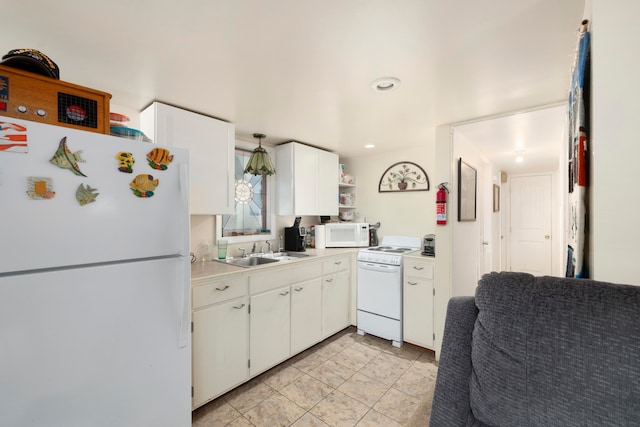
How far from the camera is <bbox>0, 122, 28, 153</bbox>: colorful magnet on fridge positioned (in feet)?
3.32

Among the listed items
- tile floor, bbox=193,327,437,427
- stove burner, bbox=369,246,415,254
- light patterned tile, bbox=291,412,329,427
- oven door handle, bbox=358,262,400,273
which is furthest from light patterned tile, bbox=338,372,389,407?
stove burner, bbox=369,246,415,254

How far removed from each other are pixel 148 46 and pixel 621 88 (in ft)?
6.23

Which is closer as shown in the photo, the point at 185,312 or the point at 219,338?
the point at 185,312

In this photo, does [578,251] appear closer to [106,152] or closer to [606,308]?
[606,308]

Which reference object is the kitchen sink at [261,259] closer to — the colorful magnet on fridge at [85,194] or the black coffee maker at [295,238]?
the black coffee maker at [295,238]

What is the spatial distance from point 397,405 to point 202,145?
8.03ft

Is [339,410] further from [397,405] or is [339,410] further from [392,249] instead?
[392,249]

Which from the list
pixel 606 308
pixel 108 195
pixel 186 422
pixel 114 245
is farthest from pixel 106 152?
pixel 606 308

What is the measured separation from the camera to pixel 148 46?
1396mm

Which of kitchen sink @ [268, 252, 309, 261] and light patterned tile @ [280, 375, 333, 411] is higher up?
kitchen sink @ [268, 252, 309, 261]

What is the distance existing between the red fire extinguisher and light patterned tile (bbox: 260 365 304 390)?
185cm

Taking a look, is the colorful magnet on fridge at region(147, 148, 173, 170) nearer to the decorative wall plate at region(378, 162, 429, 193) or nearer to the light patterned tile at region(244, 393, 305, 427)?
the light patterned tile at region(244, 393, 305, 427)

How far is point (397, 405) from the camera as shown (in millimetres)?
1999

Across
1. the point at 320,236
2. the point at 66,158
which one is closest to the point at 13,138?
the point at 66,158
